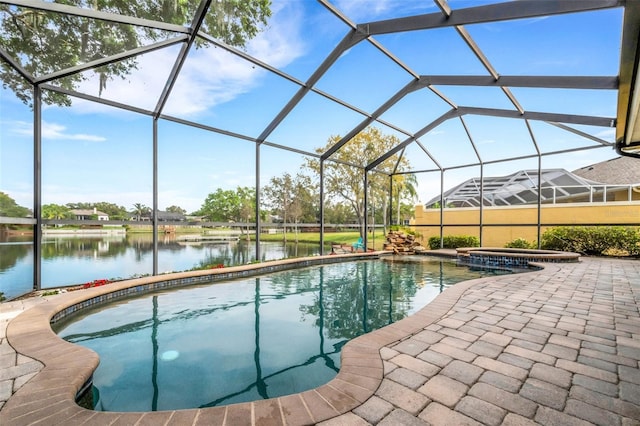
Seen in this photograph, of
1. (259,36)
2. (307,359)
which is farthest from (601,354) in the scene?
(259,36)

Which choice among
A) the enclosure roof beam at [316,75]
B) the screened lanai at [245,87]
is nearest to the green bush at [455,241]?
the screened lanai at [245,87]

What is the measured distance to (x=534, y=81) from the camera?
590 centimetres

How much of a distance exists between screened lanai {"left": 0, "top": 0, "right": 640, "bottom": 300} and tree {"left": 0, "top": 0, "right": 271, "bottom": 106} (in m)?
0.02

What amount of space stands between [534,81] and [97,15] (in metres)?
7.60

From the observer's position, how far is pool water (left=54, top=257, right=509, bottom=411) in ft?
8.55

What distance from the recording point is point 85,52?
4.74 meters

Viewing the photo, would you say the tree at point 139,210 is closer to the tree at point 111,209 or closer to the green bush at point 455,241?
the tree at point 111,209

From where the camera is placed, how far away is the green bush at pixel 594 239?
10.2 m

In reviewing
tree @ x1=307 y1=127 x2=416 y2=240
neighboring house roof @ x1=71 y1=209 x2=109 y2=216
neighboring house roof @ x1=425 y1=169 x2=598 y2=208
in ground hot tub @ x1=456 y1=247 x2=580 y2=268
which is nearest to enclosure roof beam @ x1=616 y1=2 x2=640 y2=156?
in ground hot tub @ x1=456 y1=247 x2=580 y2=268

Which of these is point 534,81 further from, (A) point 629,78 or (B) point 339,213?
(B) point 339,213

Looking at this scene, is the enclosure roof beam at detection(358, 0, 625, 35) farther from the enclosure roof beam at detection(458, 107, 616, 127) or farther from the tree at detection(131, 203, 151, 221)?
the tree at detection(131, 203, 151, 221)

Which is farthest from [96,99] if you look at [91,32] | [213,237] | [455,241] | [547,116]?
[455,241]

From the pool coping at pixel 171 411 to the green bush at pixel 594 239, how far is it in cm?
1163

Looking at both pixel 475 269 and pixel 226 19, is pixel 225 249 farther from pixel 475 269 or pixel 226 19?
pixel 475 269
